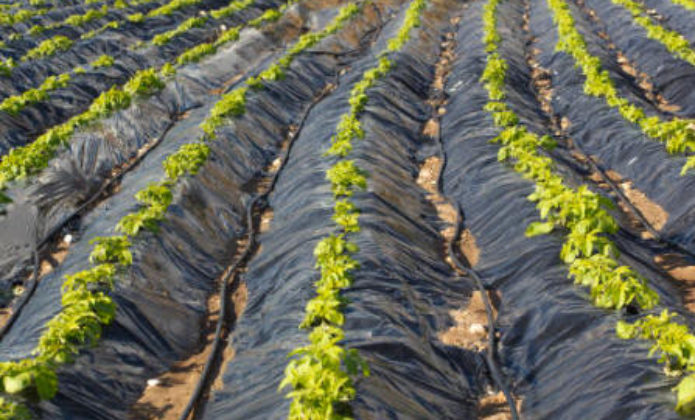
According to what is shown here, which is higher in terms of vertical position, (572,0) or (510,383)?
(510,383)

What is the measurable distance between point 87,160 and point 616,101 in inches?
412

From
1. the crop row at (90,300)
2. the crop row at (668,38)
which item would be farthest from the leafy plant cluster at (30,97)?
the crop row at (668,38)

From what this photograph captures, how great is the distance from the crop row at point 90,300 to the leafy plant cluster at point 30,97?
5.99 metres

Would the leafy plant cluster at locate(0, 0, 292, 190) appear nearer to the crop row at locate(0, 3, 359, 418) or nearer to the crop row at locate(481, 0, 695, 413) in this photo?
the crop row at locate(0, 3, 359, 418)

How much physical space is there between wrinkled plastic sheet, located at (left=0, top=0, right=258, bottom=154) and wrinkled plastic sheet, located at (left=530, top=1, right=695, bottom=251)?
39.5 ft

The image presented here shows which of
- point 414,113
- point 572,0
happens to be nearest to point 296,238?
point 414,113

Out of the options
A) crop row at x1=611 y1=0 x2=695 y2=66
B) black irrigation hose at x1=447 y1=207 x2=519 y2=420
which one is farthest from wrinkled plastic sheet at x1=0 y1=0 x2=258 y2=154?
crop row at x1=611 y1=0 x2=695 y2=66

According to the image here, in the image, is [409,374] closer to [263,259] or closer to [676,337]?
[676,337]

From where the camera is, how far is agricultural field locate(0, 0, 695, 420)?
565 cm

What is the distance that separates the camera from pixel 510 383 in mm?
6133

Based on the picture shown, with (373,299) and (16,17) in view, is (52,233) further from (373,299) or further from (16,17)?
(16,17)

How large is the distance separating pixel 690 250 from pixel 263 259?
19.0 ft

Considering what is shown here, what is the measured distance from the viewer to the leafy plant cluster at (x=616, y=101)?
9.62 m

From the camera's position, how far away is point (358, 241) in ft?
24.8
